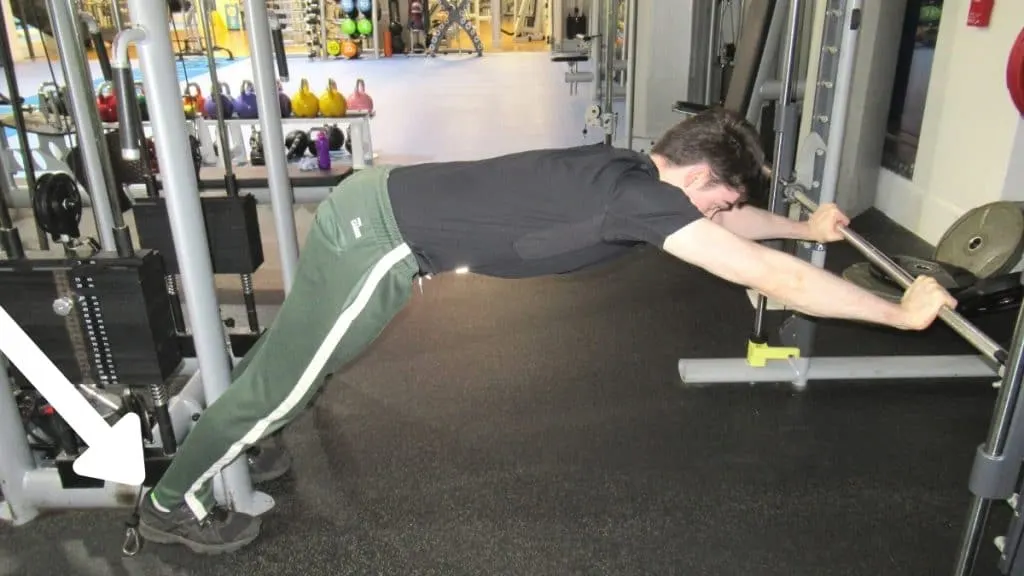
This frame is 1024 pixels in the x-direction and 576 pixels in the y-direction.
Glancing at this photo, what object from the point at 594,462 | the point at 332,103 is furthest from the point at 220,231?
the point at 332,103

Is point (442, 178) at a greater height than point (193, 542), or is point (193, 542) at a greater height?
point (442, 178)

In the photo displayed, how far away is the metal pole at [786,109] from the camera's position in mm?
2400

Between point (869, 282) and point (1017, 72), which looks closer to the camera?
point (869, 282)

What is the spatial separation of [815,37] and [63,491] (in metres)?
4.17

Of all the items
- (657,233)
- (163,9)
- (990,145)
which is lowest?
(990,145)

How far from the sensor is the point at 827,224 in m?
1.98

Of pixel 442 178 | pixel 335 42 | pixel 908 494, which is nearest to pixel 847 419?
pixel 908 494

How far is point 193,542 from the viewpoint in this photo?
189 centimetres

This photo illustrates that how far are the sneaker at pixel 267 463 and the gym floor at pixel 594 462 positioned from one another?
4 cm

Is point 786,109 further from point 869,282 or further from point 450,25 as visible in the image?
point 450,25

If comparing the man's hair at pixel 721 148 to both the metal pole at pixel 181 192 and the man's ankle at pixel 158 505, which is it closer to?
the metal pole at pixel 181 192

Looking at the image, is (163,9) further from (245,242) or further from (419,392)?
(419,392)

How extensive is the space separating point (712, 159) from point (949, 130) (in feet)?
10.3

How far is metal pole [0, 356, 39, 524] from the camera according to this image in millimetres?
1976
